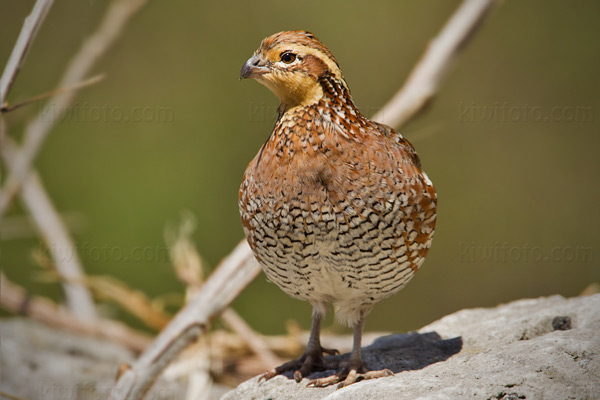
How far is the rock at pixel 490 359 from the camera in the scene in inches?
93.7

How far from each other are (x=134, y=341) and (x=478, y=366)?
257 cm

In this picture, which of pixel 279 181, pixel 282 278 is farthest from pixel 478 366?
pixel 279 181

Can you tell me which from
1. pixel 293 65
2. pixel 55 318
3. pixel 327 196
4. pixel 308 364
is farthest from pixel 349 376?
pixel 55 318

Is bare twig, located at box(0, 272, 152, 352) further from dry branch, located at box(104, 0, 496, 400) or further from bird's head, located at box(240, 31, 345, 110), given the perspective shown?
bird's head, located at box(240, 31, 345, 110)

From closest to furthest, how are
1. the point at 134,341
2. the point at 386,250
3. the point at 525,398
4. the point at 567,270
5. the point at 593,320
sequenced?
the point at 525,398, the point at 386,250, the point at 593,320, the point at 134,341, the point at 567,270

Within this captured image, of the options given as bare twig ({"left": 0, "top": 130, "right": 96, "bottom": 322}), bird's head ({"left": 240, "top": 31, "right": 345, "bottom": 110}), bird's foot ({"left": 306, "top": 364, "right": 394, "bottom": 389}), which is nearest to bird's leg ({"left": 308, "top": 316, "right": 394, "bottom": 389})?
bird's foot ({"left": 306, "top": 364, "right": 394, "bottom": 389})

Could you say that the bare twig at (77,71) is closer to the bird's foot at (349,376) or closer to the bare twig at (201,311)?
the bare twig at (201,311)

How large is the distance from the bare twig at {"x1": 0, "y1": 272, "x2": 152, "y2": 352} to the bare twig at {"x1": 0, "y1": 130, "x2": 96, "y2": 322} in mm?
154

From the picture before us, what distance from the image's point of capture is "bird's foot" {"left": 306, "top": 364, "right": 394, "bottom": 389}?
2.84 metres

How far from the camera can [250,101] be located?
18.0 ft

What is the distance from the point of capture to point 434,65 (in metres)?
3.82

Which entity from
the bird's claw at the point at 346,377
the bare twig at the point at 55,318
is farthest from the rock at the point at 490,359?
the bare twig at the point at 55,318

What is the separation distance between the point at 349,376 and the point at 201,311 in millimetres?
918

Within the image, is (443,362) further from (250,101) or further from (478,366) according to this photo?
(250,101)
